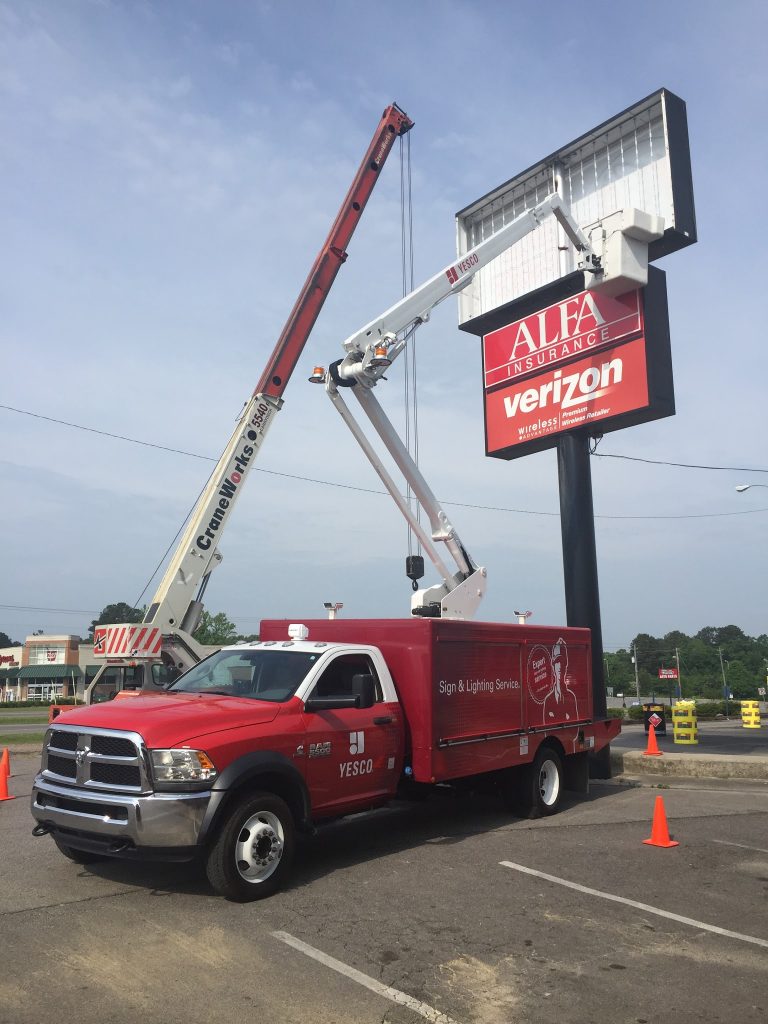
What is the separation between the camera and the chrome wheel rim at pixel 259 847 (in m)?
6.00

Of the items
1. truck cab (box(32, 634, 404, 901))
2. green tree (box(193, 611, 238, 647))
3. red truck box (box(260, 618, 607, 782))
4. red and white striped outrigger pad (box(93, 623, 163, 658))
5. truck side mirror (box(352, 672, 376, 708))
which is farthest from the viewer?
green tree (box(193, 611, 238, 647))

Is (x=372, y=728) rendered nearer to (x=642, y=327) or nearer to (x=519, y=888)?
(x=519, y=888)

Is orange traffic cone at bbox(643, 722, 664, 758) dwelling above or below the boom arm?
below

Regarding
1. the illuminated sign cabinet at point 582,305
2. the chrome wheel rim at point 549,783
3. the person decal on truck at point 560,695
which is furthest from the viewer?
the illuminated sign cabinet at point 582,305

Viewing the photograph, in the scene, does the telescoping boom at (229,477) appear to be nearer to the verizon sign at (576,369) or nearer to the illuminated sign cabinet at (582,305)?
the illuminated sign cabinet at (582,305)

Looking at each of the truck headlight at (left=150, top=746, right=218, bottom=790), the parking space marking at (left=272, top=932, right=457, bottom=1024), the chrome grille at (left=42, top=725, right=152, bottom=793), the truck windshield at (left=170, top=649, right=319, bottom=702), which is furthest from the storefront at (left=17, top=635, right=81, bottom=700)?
Result: the parking space marking at (left=272, top=932, right=457, bottom=1024)

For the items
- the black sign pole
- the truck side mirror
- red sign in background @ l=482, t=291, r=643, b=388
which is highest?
red sign in background @ l=482, t=291, r=643, b=388

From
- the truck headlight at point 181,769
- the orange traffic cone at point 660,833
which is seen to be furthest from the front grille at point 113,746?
the orange traffic cone at point 660,833

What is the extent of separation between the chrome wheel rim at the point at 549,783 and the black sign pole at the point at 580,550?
342 cm

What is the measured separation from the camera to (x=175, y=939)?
5.17m

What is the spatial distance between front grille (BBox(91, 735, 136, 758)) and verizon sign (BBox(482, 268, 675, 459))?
10.4 m

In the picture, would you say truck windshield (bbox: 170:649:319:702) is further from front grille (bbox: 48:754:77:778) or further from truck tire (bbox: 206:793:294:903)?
front grille (bbox: 48:754:77:778)

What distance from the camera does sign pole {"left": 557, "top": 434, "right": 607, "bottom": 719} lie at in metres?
13.7

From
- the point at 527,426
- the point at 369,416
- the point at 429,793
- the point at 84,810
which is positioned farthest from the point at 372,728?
the point at 527,426
